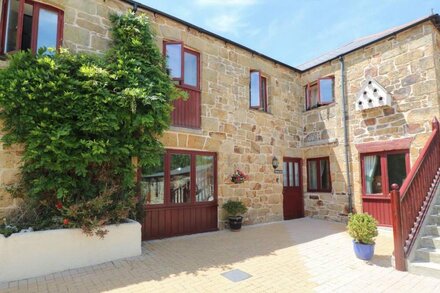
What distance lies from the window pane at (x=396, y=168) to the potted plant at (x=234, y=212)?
14.6 ft

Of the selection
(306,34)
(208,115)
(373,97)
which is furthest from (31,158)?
(306,34)

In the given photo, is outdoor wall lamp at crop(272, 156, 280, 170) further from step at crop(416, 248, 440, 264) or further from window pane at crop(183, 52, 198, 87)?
step at crop(416, 248, 440, 264)

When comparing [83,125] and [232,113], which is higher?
[232,113]

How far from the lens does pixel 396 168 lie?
741cm

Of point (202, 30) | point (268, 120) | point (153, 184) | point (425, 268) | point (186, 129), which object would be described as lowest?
point (425, 268)

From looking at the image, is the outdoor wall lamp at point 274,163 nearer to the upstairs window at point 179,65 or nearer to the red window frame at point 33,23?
the upstairs window at point 179,65

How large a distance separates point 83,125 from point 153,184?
2313 mm

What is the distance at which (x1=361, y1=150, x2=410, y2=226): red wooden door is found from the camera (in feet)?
24.0

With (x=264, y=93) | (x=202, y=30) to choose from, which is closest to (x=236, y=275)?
(x=202, y=30)

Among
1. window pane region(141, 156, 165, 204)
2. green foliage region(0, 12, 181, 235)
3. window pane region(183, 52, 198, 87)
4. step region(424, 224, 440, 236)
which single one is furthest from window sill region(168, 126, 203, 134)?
step region(424, 224, 440, 236)

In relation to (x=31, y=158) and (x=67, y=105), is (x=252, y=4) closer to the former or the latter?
(x=67, y=105)

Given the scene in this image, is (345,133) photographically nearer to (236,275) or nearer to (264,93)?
(264,93)

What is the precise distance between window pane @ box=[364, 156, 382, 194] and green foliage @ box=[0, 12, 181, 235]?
6.41 metres

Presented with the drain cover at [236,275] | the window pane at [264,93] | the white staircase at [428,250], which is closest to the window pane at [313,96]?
the window pane at [264,93]
